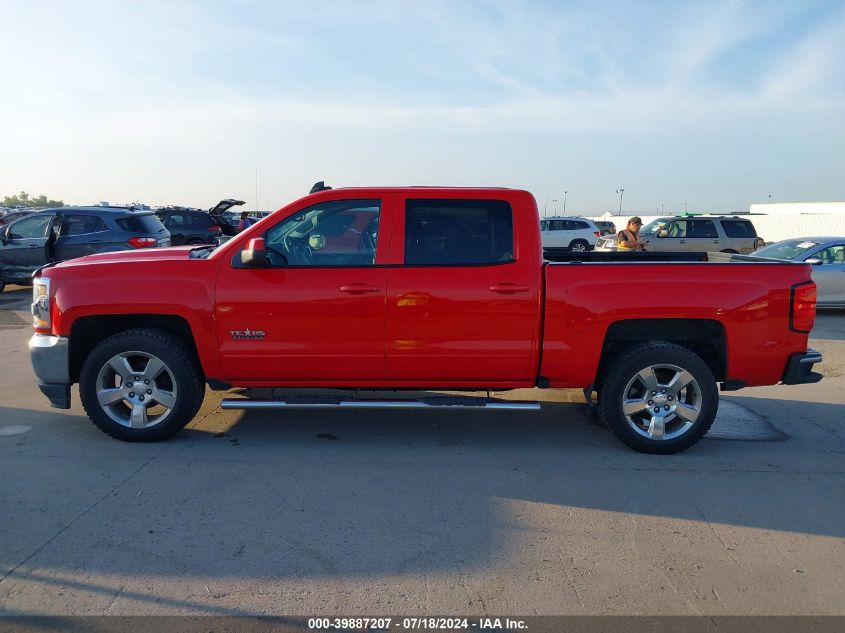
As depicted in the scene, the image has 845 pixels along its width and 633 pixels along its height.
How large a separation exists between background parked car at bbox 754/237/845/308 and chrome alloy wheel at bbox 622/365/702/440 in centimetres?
809

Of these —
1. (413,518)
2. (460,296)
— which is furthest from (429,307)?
(413,518)

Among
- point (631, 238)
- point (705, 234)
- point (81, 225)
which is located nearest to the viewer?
point (631, 238)

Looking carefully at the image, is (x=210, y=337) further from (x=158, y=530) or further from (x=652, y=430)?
(x=652, y=430)

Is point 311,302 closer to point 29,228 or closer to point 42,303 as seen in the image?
point 42,303

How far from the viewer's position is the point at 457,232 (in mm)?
4980

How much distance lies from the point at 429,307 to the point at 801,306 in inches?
105

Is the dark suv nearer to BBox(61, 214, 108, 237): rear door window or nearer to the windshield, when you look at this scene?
BBox(61, 214, 108, 237): rear door window

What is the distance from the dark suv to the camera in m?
12.7

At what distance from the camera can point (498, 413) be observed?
6051mm

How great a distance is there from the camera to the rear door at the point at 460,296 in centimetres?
480

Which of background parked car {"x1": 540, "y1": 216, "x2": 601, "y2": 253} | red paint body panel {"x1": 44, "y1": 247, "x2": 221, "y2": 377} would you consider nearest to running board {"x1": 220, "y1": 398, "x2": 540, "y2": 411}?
red paint body panel {"x1": 44, "y1": 247, "x2": 221, "y2": 377}

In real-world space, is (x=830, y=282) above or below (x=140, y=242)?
below

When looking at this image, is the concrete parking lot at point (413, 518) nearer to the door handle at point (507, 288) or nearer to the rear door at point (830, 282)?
the door handle at point (507, 288)

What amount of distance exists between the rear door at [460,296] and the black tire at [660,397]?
2.09 feet
